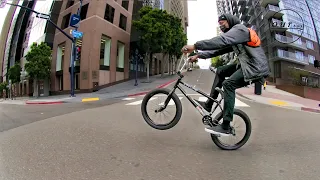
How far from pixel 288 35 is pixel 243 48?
129ft

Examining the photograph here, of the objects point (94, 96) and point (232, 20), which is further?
point (94, 96)

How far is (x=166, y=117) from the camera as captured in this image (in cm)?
447

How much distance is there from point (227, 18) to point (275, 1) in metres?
42.3

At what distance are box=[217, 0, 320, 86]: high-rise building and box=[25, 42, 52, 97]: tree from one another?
27.7m

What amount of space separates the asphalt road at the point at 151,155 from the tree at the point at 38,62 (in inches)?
1273

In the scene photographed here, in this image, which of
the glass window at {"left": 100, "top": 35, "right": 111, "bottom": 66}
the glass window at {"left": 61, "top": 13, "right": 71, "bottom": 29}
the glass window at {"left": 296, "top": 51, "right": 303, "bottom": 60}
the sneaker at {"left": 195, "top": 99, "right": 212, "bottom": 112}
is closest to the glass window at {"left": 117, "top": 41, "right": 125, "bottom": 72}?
the glass window at {"left": 100, "top": 35, "right": 111, "bottom": 66}

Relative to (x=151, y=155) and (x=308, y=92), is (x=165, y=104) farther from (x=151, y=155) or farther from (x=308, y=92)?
(x=308, y=92)

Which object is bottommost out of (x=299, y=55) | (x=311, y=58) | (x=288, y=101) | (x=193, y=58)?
(x=288, y=101)

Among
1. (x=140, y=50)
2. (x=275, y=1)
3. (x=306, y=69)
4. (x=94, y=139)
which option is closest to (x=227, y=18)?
(x=94, y=139)

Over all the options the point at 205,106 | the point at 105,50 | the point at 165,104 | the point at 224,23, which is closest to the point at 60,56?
the point at 105,50

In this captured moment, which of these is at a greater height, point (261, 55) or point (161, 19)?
point (161, 19)

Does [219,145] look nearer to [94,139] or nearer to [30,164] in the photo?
[94,139]

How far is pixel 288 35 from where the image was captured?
37812 millimetres

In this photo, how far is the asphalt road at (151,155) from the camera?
283cm
